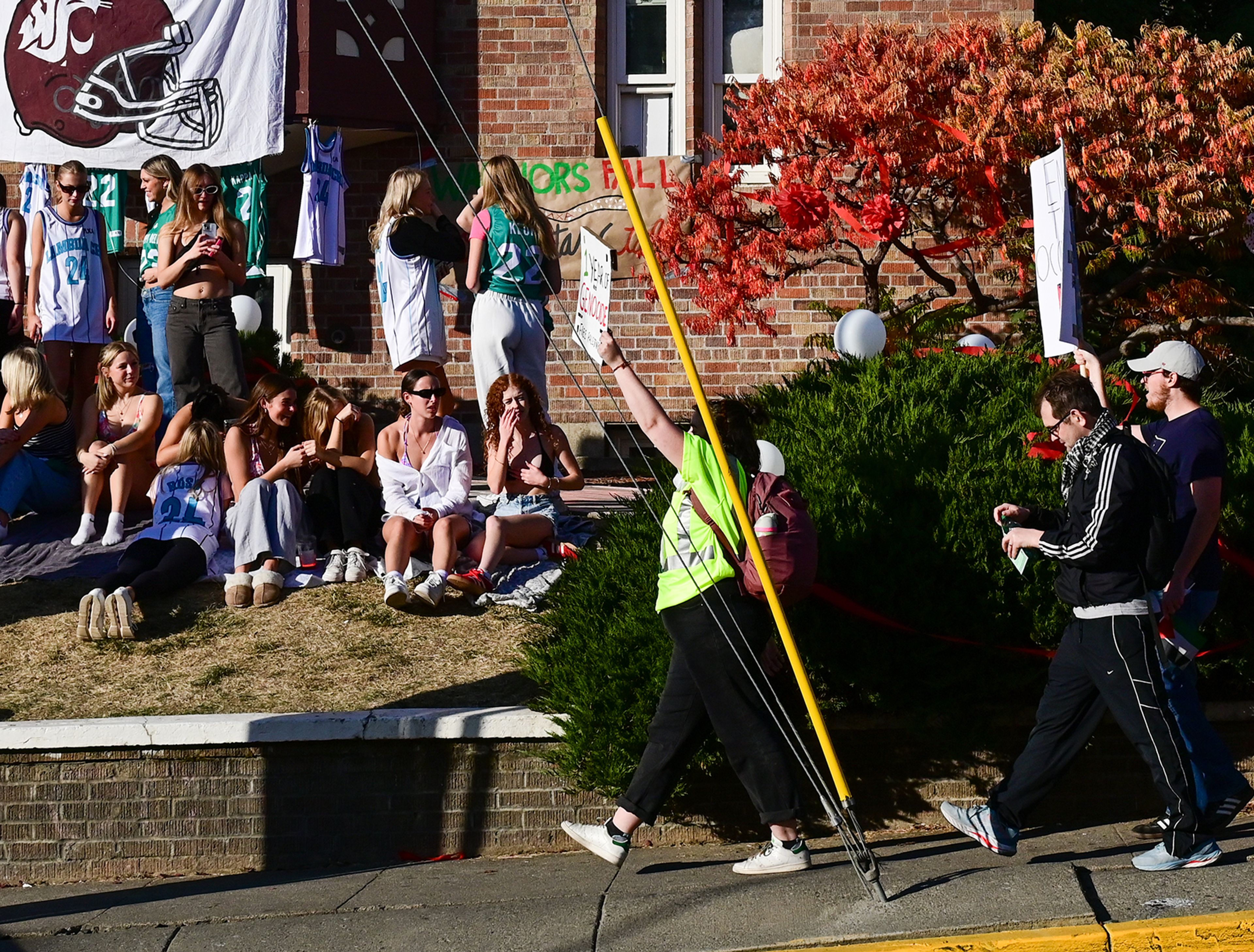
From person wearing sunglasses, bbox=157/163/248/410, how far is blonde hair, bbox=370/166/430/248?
1.04 metres

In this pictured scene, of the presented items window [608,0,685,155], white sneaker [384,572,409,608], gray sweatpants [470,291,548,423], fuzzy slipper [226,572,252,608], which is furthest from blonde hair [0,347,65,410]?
window [608,0,685,155]

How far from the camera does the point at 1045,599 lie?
6398mm

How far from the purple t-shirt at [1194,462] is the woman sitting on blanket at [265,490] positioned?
15.2 feet

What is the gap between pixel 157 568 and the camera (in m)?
8.23

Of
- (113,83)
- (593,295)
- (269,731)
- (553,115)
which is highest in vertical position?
(113,83)

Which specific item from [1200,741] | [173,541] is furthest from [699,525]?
[173,541]

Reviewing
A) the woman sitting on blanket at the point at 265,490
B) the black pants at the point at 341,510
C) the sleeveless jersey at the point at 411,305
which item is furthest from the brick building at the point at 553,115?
the black pants at the point at 341,510

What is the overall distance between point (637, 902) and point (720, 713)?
750 millimetres

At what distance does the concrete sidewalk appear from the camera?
200 inches

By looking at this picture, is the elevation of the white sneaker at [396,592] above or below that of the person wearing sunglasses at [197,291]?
below

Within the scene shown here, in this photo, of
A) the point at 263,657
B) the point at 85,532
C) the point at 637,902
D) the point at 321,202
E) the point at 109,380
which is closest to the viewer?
the point at 637,902

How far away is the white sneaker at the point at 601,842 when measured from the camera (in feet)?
19.0

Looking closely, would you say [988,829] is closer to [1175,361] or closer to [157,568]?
[1175,361]

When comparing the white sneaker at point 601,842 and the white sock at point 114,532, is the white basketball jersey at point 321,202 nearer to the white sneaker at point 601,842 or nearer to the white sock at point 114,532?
the white sock at point 114,532
